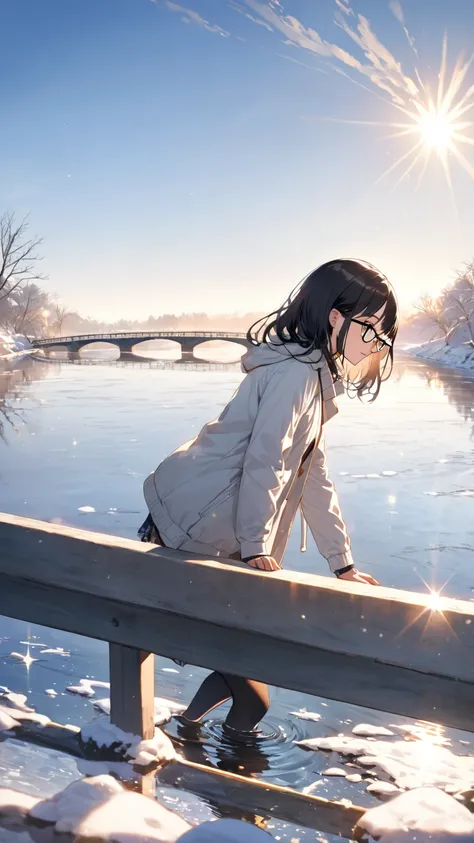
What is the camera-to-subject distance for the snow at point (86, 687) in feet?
11.7

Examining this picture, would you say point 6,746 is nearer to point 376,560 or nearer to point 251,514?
point 251,514

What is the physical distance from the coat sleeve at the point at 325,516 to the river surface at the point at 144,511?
2.59 ft

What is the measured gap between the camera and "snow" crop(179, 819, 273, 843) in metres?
2.10

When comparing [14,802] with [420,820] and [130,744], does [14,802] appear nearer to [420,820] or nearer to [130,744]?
[130,744]

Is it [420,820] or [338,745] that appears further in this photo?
[338,745]

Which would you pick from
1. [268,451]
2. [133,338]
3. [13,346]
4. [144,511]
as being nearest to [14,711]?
[268,451]

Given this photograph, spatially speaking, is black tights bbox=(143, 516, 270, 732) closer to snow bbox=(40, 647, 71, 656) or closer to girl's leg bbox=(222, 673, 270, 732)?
girl's leg bbox=(222, 673, 270, 732)

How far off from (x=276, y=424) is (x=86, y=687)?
1849 millimetres

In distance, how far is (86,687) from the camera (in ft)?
11.9

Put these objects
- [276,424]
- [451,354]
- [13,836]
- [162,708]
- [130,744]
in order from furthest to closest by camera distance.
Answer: [451,354]
[162,708]
[130,744]
[276,424]
[13,836]

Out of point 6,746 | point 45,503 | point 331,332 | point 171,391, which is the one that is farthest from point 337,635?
point 171,391

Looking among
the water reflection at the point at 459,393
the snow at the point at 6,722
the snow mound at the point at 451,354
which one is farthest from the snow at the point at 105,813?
the snow mound at the point at 451,354

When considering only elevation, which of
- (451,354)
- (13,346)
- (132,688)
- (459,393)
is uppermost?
(13,346)

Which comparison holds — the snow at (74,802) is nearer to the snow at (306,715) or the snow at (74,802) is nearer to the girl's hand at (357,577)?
the girl's hand at (357,577)
